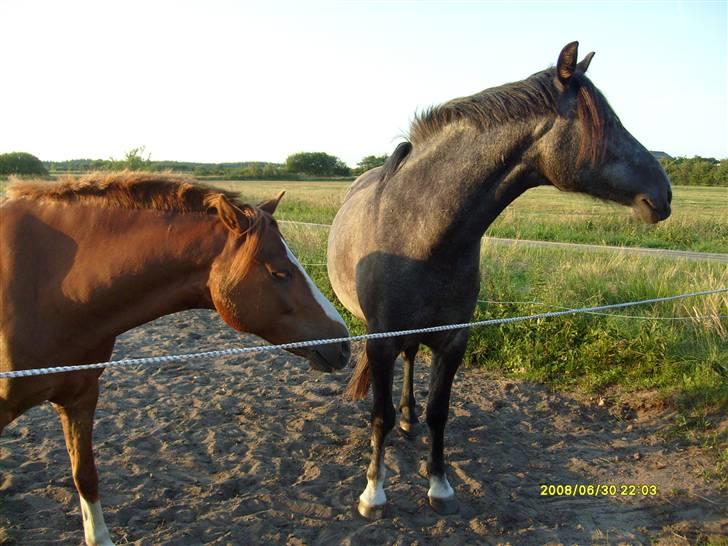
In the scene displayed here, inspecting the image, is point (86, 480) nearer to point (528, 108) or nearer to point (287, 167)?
point (528, 108)

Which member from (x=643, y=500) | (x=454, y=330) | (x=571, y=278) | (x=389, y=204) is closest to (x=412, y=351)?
(x=454, y=330)

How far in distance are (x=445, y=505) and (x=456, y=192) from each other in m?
1.95

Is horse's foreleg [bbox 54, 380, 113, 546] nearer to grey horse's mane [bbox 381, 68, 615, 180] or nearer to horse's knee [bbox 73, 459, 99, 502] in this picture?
horse's knee [bbox 73, 459, 99, 502]

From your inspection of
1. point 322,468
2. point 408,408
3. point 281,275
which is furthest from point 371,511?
point 281,275

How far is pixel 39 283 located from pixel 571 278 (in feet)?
18.8

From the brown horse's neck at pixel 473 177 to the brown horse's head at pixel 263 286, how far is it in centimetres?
91

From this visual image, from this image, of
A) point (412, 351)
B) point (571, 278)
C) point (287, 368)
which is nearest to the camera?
point (412, 351)

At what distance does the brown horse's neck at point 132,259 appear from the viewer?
2.42 m

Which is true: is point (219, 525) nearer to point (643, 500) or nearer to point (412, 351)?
point (412, 351)

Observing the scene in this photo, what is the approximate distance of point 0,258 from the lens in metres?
2.40

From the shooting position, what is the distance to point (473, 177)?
2.98m

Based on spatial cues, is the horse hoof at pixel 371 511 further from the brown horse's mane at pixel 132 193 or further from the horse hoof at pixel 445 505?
the brown horse's mane at pixel 132 193

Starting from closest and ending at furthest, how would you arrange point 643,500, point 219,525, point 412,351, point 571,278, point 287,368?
point 219,525 → point 643,500 → point 412,351 → point 287,368 → point 571,278
